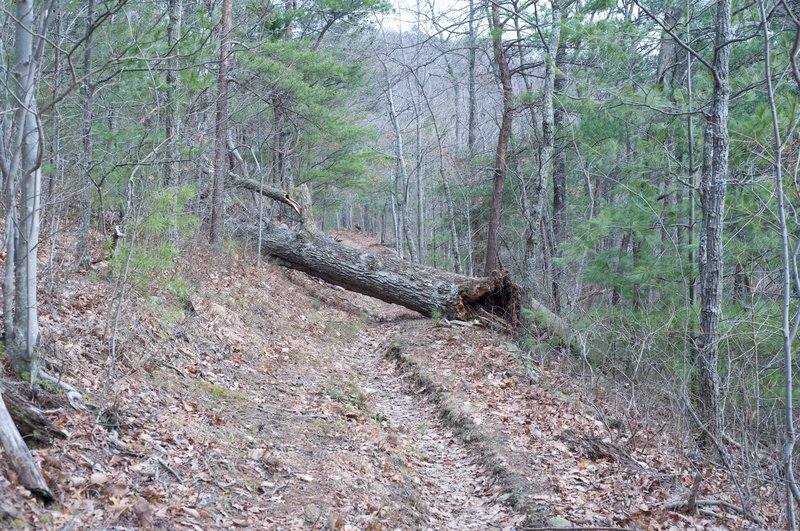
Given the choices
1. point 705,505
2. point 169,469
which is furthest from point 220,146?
point 705,505

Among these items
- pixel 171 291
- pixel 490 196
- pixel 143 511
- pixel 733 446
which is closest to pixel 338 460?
pixel 143 511

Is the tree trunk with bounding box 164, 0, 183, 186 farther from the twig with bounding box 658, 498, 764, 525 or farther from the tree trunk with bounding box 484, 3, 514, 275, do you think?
the tree trunk with bounding box 484, 3, 514, 275

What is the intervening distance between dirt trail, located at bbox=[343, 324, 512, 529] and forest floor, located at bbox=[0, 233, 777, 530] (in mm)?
23

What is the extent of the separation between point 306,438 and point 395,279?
6512mm

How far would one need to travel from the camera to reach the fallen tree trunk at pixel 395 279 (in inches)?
463

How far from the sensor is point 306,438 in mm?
6012

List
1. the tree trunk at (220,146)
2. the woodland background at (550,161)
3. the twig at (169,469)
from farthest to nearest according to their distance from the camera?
the tree trunk at (220,146), the woodland background at (550,161), the twig at (169,469)

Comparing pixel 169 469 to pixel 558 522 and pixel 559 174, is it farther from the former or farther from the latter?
pixel 559 174

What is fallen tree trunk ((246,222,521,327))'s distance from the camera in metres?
11.8

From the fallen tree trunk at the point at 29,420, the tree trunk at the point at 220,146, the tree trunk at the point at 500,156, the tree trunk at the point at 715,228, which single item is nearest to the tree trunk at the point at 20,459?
the fallen tree trunk at the point at 29,420

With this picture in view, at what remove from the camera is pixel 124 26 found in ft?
25.3

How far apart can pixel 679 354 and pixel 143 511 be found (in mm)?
7487

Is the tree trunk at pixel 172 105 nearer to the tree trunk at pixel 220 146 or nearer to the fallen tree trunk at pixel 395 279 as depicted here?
the tree trunk at pixel 220 146

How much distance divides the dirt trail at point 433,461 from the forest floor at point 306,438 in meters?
0.02
